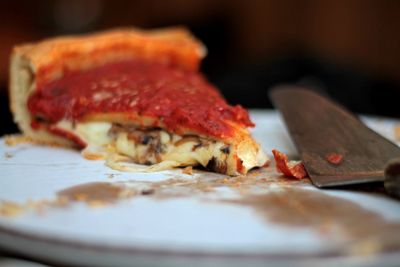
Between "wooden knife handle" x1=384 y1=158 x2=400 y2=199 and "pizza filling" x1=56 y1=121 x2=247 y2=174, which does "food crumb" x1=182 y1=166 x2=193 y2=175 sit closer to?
"pizza filling" x1=56 y1=121 x2=247 y2=174

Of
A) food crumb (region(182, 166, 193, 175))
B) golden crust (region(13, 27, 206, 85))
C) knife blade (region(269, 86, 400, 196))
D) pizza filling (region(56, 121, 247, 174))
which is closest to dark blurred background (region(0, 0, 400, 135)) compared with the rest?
golden crust (region(13, 27, 206, 85))

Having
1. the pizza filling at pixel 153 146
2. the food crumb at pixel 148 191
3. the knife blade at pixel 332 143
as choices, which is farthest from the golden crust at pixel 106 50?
the food crumb at pixel 148 191

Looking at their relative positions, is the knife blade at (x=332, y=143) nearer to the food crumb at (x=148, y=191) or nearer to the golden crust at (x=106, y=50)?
the food crumb at (x=148, y=191)

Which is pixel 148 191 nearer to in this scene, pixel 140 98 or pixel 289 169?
pixel 289 169

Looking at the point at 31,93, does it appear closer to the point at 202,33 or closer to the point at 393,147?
the point at 393,147

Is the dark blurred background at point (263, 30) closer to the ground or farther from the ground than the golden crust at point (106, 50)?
closer to the ground

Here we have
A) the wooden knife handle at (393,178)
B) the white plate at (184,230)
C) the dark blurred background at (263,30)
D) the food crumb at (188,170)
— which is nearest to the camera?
the white plate at (184,230)

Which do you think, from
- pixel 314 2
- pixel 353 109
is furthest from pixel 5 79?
pixel 353 109
